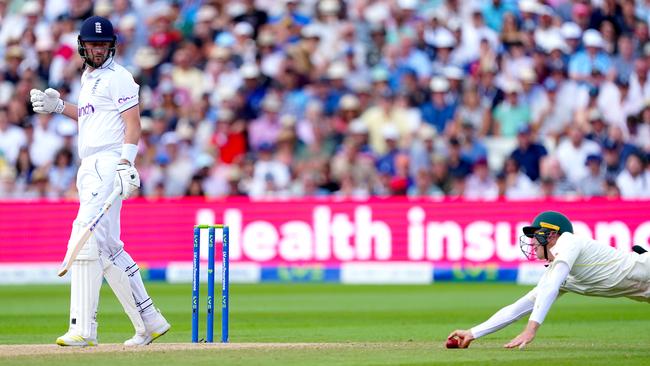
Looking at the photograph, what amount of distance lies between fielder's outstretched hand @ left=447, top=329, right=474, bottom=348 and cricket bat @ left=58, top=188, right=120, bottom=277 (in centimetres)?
233

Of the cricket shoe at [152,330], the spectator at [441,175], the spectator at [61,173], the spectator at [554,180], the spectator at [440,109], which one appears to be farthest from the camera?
the spectator at [440,109]

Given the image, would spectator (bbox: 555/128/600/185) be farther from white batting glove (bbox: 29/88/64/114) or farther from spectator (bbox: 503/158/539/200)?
white batting glove (bbox: 29/88/64/114)

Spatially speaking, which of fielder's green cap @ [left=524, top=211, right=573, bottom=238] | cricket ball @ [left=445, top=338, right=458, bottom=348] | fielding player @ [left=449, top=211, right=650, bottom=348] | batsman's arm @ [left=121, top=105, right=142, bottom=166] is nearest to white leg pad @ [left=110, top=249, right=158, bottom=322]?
batsman's arm @ [left=121, top=105, right=142, bottom=166]

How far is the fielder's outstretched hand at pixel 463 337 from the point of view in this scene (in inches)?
334

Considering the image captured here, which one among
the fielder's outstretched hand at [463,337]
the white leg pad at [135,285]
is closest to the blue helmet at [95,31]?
the white leg pad at [135,285]

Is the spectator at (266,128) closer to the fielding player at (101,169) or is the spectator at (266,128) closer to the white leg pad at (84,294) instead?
the fielding player at (101,169)

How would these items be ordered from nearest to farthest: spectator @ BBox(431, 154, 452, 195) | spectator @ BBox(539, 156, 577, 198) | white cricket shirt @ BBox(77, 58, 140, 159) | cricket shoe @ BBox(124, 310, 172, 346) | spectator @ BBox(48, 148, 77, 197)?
1. white cricket shirt @ BBox(77, 58, 140, 159)
2. cricket shoe @ BBox(124, 310, 172, 346)
3. spectator @ BBox(539, 156, 577, 198)
4. spectator @ BBox(431, 154, 452, 195)
5. spectator @ BBox(48, 148, 77, 197)

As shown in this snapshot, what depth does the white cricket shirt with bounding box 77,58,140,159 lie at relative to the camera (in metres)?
8.53

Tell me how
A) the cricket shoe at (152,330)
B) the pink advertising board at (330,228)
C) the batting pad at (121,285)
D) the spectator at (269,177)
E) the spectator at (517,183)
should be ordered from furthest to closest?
the spectator at (269,177) → the spectator at (517,183) → the pink advertising board at (330,228) → the cricket shoe at (152,330) → the batting pad at (121,285)

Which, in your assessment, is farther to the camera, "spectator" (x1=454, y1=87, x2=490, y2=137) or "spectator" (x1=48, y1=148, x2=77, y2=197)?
"spectator" (x1=454, y1=87, x2=490, y2=137)

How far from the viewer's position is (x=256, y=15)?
2003 centimetres

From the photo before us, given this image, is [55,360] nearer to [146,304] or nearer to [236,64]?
[146,304]

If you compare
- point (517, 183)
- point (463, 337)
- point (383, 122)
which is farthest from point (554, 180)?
point (463, 337)

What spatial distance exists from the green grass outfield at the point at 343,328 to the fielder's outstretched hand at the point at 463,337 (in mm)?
57
